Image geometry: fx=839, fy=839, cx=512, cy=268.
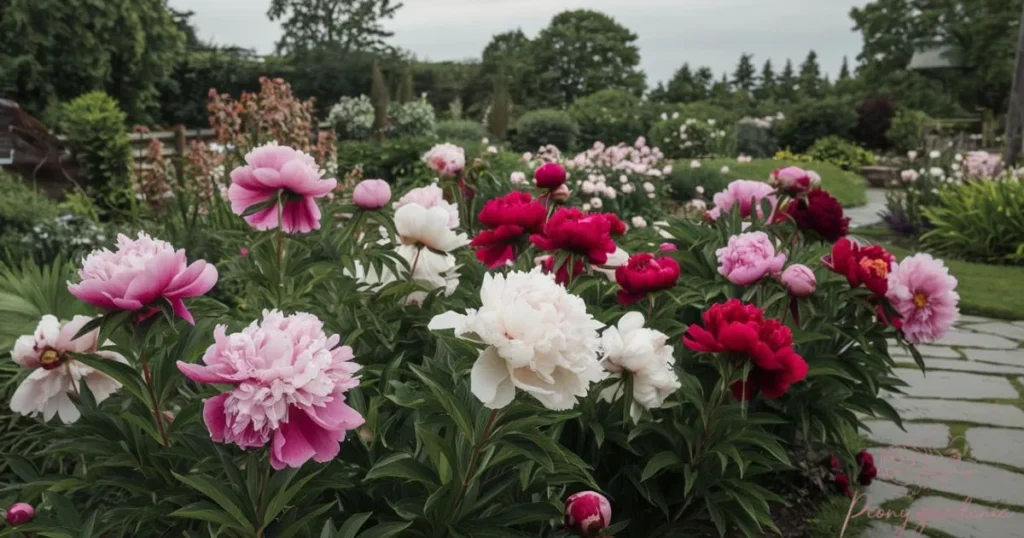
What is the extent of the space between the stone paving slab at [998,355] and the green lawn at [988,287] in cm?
83

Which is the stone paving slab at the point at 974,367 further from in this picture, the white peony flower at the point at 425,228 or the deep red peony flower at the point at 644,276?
the white peony flower at the point at 425,228

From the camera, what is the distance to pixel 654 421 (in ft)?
6.27

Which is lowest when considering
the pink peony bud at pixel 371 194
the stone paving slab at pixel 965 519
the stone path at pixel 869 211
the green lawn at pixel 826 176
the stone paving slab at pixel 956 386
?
the stone paving slab at pixel 956 386

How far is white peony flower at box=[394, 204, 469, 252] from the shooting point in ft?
6.61

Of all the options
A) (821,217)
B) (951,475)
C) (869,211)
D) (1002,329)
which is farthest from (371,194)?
(869,211)

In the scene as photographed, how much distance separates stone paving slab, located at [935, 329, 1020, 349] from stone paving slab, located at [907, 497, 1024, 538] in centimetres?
230

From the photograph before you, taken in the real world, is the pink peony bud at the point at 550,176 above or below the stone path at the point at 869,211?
above

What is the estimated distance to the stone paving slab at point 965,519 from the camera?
2408 mm

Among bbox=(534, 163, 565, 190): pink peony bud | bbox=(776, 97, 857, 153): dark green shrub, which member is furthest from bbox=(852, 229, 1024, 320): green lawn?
bbox=(776, 97, 857, 153): dark green shrub

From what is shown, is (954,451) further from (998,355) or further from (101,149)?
(101,149)

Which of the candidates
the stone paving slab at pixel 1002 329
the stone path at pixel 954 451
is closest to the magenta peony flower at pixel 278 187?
the stone path at pixel 954 451

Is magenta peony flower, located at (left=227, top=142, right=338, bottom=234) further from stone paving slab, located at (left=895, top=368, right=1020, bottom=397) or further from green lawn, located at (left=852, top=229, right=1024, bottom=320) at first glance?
green lawn, located at (left=852, top=229, right=1024, bottom=320)

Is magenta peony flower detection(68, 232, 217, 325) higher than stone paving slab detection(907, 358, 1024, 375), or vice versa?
magenta peony flower detection(68, 232, 217, 325)

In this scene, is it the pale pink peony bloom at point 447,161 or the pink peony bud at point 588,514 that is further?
the pale pink peony bloom at point 447,161
